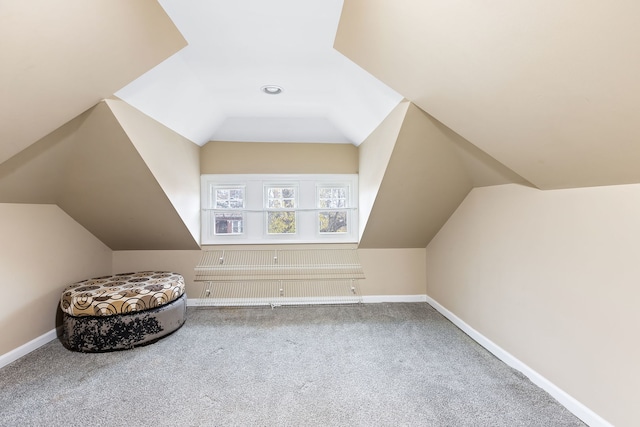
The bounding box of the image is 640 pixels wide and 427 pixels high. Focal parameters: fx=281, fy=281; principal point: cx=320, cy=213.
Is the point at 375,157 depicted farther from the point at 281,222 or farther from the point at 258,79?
the point at 281,222

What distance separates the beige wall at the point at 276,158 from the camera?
10.4ft

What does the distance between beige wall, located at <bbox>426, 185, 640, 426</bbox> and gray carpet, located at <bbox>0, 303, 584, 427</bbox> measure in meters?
0.21

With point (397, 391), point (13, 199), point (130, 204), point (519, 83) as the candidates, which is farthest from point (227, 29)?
point (397, 391)

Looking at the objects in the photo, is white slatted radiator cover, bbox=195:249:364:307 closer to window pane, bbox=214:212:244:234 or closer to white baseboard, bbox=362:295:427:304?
white baseboard, bbox=362:295:427:304

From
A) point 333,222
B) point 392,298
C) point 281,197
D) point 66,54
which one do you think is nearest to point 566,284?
point 392,298

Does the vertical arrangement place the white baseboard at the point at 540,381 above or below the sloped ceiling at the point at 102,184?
below

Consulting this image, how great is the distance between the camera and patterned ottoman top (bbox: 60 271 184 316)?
6.98ft

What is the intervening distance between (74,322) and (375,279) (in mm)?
2747

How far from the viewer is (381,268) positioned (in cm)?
326

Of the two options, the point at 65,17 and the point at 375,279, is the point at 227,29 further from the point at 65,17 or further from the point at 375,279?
the point at 375,279

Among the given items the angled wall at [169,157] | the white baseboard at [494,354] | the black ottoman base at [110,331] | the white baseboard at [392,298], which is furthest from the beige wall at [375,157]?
the black ottoman base at [110,331]

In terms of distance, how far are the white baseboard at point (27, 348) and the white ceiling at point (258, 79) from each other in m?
1.95

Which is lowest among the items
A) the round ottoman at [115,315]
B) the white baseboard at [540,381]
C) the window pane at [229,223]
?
the white baseboard at [540,381]

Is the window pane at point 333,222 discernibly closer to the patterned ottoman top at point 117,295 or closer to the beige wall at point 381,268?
the beige wall at point 381,268
